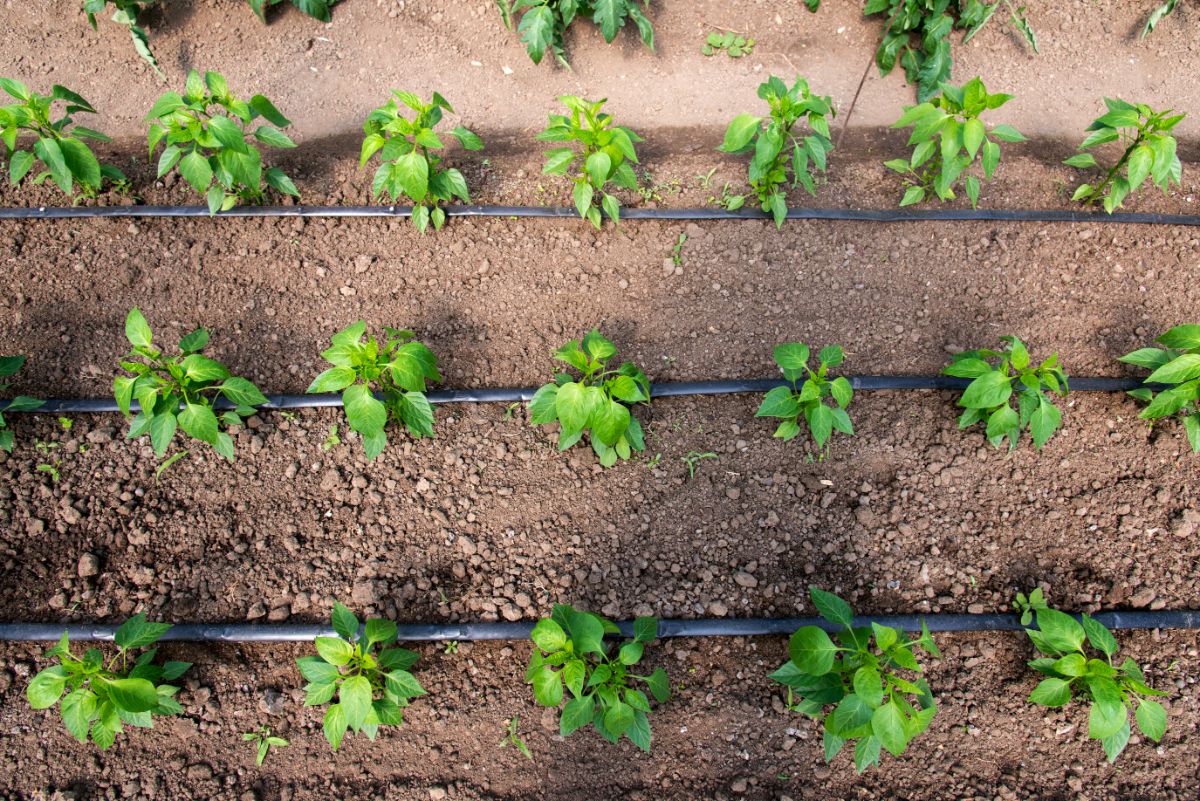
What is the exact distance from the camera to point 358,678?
2.13 metres

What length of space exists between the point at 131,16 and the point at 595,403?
313 centimetres

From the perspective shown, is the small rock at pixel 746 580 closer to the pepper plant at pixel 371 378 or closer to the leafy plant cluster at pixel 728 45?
the pepper plant at pixel 371 378

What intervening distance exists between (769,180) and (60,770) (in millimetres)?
3280

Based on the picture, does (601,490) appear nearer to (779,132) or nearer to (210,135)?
(779,132)

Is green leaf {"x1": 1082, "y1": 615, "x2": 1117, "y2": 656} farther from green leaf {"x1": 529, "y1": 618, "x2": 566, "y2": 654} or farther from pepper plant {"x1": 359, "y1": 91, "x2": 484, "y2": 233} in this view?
pepper plant {"x1": 359, "y1": 91, "x2": 484, "y2": 233}

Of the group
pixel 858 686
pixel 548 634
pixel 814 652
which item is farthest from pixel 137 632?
pixel 858 686

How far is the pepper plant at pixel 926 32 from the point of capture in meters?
3.52

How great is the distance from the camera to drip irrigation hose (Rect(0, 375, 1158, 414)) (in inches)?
109

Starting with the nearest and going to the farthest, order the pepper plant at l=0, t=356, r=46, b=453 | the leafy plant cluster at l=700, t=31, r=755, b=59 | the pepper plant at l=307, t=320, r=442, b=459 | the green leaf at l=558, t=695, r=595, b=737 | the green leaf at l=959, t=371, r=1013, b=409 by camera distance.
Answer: the green leaf at l=558, t=695, r=595, b=737
the pepper plant at l=307, t=320, r=442, b=459
the green leaf at l=959, t=371, r=1013, b=409
the pepper plant at l=0, t=356, r=46, b=453
the leafy plant cluster at l=700, t=31, r=755, b=59

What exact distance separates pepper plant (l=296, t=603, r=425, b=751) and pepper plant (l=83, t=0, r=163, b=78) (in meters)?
3.05

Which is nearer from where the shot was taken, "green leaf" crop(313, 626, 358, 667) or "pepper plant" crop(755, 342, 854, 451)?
"green leaf" crop(313, 626, 358, 667)

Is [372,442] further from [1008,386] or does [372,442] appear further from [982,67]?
[982,67]

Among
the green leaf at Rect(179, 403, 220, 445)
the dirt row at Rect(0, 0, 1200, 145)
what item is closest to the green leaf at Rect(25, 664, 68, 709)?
the green leaf at Rect(179, 403, 220, 445)

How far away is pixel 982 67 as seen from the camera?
3879 millimetres
